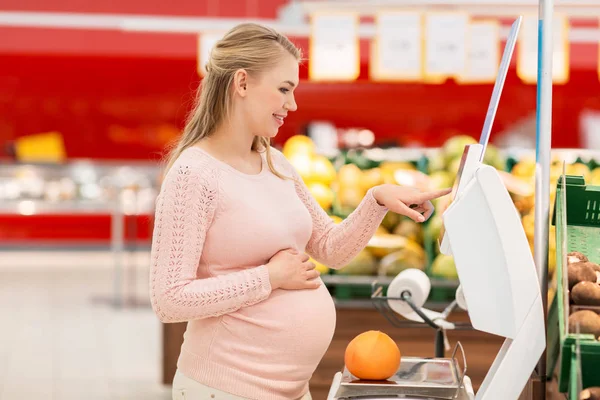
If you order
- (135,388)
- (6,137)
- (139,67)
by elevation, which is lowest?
(135,388)

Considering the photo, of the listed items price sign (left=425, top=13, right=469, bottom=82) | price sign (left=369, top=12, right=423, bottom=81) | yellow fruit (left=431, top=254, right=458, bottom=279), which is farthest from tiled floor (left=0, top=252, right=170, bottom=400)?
price sign (left=425, top=13, right=469, bottom=82)

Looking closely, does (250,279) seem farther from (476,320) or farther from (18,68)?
(18,68)

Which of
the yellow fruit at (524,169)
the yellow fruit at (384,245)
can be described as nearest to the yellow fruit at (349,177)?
the yellow fruit at (384,245)

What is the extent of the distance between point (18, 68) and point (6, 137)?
Result: 0.94 m

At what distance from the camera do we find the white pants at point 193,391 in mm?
2182

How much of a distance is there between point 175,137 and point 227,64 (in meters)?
5.44

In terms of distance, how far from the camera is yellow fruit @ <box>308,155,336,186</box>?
4.65 meters

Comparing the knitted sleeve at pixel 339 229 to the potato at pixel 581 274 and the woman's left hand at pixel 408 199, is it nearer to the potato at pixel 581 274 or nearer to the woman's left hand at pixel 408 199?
the woman's left hand at pixel 408 199

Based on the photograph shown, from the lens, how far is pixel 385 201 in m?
2.33

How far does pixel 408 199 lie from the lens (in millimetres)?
2273

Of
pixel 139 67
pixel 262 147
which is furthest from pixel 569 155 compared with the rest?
pixel 139 67

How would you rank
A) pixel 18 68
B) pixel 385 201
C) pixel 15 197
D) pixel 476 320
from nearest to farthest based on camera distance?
pixel 476 320 < pixel 385 201 < pixel 15 197 < pixel 18 68

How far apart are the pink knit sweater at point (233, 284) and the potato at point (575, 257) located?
61 cm

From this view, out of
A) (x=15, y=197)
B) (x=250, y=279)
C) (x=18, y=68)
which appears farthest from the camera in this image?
(x=18, y=68)
